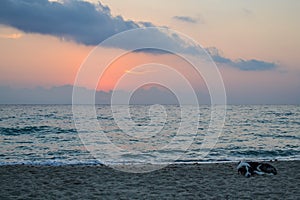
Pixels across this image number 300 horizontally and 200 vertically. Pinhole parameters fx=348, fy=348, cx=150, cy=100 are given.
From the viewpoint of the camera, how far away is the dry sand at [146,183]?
8750mm

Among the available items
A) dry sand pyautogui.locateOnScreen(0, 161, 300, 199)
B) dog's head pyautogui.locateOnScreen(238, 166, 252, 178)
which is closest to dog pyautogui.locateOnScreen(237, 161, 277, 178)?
dog's head pyautogui.locateOnScreen(238, 166, 252, 178)

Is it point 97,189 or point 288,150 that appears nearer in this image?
point 97,189

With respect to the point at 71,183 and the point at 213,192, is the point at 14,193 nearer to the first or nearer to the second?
the point at 71,183

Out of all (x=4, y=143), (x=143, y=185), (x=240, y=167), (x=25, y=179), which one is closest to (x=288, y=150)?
A: (x=240, y=167)

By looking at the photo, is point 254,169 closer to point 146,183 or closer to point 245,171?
point 245,171

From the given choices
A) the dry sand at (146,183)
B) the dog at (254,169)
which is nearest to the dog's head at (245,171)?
the dog at (254,169)

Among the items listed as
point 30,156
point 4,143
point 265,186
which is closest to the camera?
point 265,186

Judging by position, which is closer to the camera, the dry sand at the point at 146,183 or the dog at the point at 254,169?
the dry sand at the point at 146,183

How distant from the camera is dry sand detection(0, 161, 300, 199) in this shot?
8750 mm

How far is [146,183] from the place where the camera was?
33.4 feet

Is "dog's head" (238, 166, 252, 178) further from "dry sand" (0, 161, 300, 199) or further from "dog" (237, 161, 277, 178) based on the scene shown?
"dry sand" (0, 161, 300, 199)

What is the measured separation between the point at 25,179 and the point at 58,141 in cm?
1725

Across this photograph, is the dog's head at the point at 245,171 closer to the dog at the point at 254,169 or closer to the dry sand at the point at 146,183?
the dog at the point at 254,169

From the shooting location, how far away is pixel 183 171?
39.3 ft
